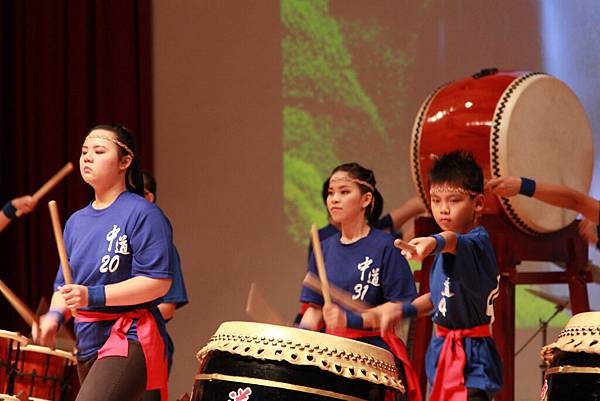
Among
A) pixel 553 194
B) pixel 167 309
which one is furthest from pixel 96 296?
pixel 553 194

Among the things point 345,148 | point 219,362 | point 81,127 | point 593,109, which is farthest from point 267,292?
point 219,362

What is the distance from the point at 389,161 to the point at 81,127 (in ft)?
5.50

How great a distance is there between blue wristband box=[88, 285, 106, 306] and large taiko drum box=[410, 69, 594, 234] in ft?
4.96

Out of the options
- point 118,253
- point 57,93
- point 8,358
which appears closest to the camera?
point 118,253

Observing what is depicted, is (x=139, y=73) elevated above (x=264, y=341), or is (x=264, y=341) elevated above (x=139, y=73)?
(x=139, y=73)

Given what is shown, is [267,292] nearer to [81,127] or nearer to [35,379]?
[81,127]

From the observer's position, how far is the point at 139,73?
5.57 m

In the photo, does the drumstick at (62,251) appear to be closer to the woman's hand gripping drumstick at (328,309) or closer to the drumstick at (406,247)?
the woman's hand gripping drumstick at (328,309)

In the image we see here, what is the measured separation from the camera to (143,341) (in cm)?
262

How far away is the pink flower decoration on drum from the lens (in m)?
1.98

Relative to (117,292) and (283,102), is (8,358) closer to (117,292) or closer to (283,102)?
(117,292)

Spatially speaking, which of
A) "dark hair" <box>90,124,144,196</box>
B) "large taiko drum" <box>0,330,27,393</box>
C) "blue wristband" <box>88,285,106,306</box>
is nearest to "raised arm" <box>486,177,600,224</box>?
"dark hair" <box>90,124,144,196</box>

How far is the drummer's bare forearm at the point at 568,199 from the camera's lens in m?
3.39

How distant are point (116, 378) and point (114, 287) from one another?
22cm
